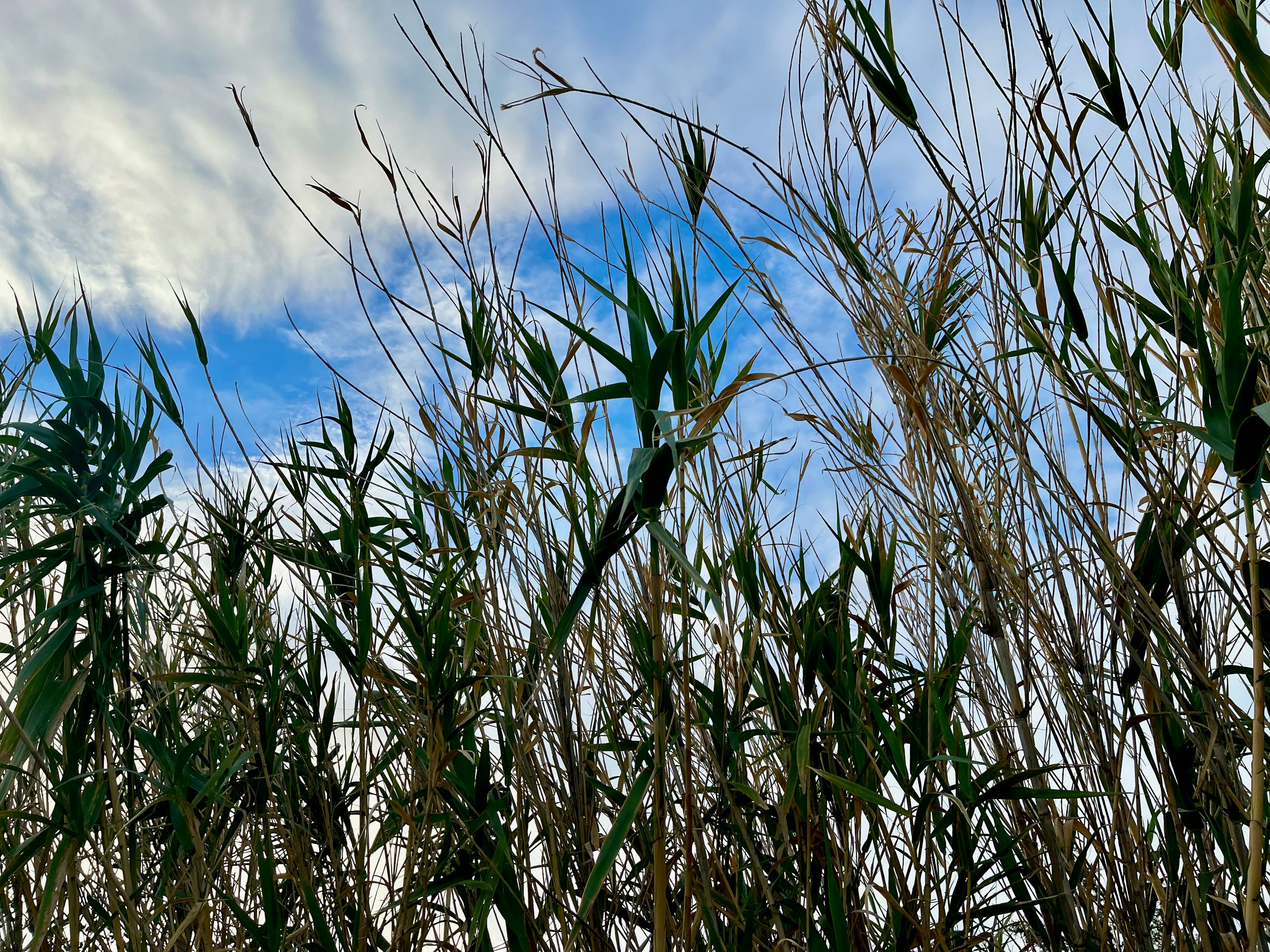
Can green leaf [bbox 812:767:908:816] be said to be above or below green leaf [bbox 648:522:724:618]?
below

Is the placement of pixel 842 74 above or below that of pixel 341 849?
above

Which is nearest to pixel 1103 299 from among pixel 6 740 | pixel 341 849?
pixel 341 849

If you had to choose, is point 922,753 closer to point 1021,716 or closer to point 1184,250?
point 1021,716

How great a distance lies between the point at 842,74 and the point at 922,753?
1.16m

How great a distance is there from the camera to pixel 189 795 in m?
1.62

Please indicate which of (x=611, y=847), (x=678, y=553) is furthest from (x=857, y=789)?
(x=678, y=553)

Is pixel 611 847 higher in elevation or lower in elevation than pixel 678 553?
lower

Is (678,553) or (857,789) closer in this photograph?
(678,553)

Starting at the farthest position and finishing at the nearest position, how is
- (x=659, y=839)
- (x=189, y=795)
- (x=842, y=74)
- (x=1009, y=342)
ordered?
(x=189, y=795)
(x=842, y=74)
(x=1009, y=342)
(x=659, y=839)

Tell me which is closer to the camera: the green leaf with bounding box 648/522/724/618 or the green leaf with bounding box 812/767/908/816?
the green leaf with bounding box 648/522/724/618

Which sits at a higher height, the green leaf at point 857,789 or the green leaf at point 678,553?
the green leaf at point 678,553

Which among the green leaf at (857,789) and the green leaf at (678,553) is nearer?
the green leaf at (678,553)

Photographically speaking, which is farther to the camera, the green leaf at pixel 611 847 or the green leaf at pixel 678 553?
the green leaf at pixel 611 847

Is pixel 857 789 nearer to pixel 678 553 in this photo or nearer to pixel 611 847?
pixel 611 847
